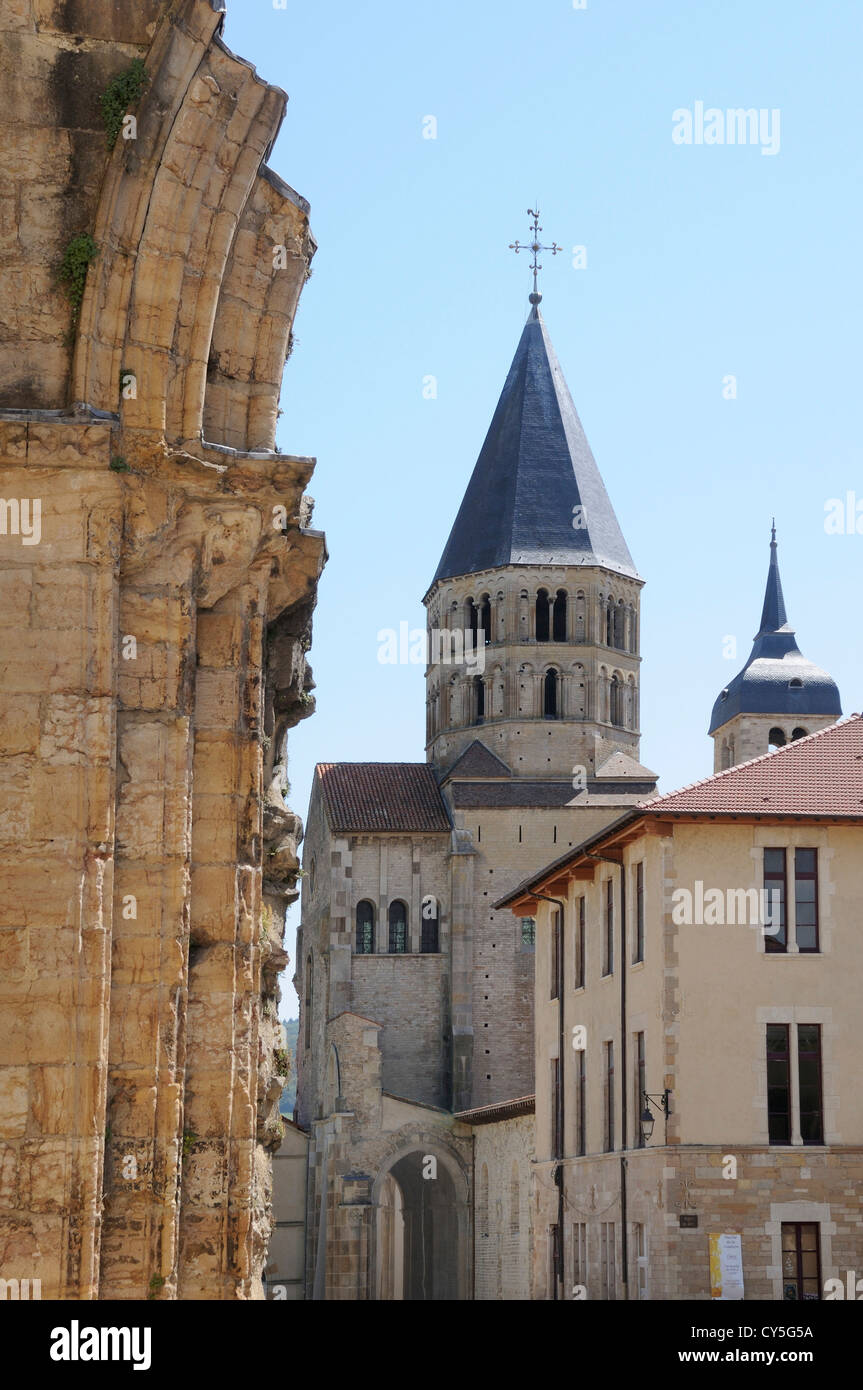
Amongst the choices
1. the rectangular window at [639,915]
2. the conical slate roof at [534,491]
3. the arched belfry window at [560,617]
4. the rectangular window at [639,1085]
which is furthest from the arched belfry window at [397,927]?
the rectangular window at [639,1085]

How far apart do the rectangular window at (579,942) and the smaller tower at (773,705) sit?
4047 cm

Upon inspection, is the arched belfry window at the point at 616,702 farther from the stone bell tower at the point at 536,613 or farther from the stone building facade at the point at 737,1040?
the stone building facade at the point at 737,1040

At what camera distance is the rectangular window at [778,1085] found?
28578mm

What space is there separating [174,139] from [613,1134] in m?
24.8

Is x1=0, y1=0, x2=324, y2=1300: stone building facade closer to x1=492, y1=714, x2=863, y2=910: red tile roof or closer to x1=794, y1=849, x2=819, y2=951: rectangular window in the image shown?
x1=492, y1=714, x2=863, y2=910: red tile roof

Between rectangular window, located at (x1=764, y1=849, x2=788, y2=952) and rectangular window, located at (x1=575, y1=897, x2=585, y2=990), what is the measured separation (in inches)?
253

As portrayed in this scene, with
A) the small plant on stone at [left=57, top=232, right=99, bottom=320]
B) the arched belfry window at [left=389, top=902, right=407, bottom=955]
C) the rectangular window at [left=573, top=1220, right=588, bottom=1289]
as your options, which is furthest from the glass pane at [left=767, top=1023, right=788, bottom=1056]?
the arched belfry window at [left=389, top=902, right=407, bottom=955]

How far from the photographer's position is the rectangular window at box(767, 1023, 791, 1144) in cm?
2858

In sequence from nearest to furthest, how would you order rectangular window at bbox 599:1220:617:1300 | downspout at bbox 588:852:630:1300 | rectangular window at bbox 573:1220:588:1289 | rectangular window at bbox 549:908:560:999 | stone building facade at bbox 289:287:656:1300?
downspout at bbox 588:852:630:1300
rectangular window at bbox 599:1220:617:1300
rectangular window at bbox 573:1220:588:1289
rectangular window at bbox 549:908:560:999
stone building facade at bbox 289:287:656:1300

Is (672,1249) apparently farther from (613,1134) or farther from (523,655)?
(523,655)

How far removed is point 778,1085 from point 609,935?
519 cm

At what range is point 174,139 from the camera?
31.2 feet

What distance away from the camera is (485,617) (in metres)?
68.8
